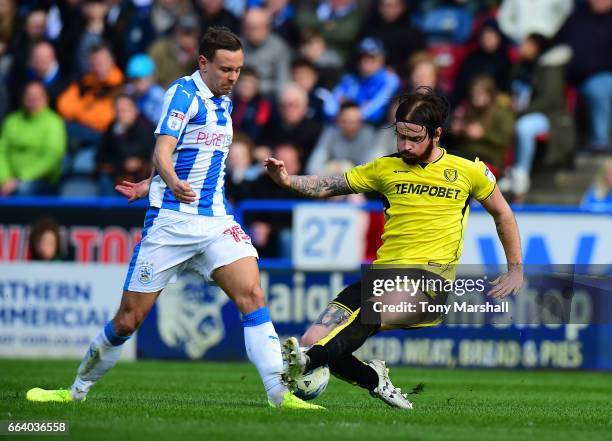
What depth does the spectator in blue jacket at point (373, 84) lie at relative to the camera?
18.5 metres

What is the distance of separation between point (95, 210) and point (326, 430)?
30.5 feet

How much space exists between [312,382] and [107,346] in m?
1.52

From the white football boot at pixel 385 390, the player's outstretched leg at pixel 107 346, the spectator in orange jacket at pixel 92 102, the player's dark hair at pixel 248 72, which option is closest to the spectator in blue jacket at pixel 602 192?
the player's dark hair at pixel 248 72

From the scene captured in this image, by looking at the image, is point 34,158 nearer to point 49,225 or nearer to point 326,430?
point 49,225

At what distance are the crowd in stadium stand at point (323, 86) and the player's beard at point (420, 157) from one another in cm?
764

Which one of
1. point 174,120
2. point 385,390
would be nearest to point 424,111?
point 174,120

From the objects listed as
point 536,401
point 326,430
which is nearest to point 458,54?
point 536,401

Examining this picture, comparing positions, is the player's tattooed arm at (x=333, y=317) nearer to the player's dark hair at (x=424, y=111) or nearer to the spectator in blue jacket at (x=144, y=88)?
the player's dark hair at (x=424, y=111)

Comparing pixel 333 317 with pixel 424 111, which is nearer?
pixel 424 111

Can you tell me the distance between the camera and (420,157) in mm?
9078

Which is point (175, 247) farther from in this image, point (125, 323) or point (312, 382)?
point (312, 382)

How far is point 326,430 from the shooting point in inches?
308

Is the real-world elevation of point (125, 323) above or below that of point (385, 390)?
above

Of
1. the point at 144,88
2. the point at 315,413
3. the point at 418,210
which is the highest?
the point at 144,88
